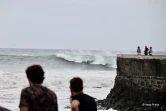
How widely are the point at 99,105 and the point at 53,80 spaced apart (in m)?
17.4

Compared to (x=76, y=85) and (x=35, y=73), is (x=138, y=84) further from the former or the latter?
(x=35, y=73)

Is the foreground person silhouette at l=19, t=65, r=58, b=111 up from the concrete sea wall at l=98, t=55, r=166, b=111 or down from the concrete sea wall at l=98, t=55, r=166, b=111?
up

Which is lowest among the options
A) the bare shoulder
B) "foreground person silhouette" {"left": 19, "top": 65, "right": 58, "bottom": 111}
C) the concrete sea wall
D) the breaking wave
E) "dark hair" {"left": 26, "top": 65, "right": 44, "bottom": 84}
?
the breaking wave

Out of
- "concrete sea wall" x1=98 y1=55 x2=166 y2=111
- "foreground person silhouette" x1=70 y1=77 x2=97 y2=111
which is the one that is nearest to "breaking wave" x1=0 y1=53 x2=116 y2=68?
"concrete sea wall" x1=98 y1=55 x2=166 y2=111

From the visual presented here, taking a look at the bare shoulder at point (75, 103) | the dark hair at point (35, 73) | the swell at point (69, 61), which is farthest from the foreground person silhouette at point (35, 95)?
the swell at point (69, 61)

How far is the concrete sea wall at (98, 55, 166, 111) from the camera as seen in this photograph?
15727 millimetres

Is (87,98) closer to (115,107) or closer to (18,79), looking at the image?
(115,107)

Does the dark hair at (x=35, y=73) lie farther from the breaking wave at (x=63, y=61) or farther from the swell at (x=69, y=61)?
the breaking wave at (x=63, y=61)

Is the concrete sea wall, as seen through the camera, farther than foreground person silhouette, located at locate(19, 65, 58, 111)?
Yes

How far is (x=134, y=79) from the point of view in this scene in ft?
56.6

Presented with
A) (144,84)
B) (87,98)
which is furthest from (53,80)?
(87,98)

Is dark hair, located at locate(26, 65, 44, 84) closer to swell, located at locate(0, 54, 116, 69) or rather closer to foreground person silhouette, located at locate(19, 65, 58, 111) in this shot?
foreground person silhouette, located at locate(19, 65, 58, 111)

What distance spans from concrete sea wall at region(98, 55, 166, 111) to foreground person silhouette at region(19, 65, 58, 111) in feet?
36.0

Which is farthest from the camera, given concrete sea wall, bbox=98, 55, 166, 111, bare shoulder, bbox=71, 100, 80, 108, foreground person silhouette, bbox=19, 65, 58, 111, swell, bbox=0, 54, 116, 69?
swell, bbox=0, 54, 116, 69
